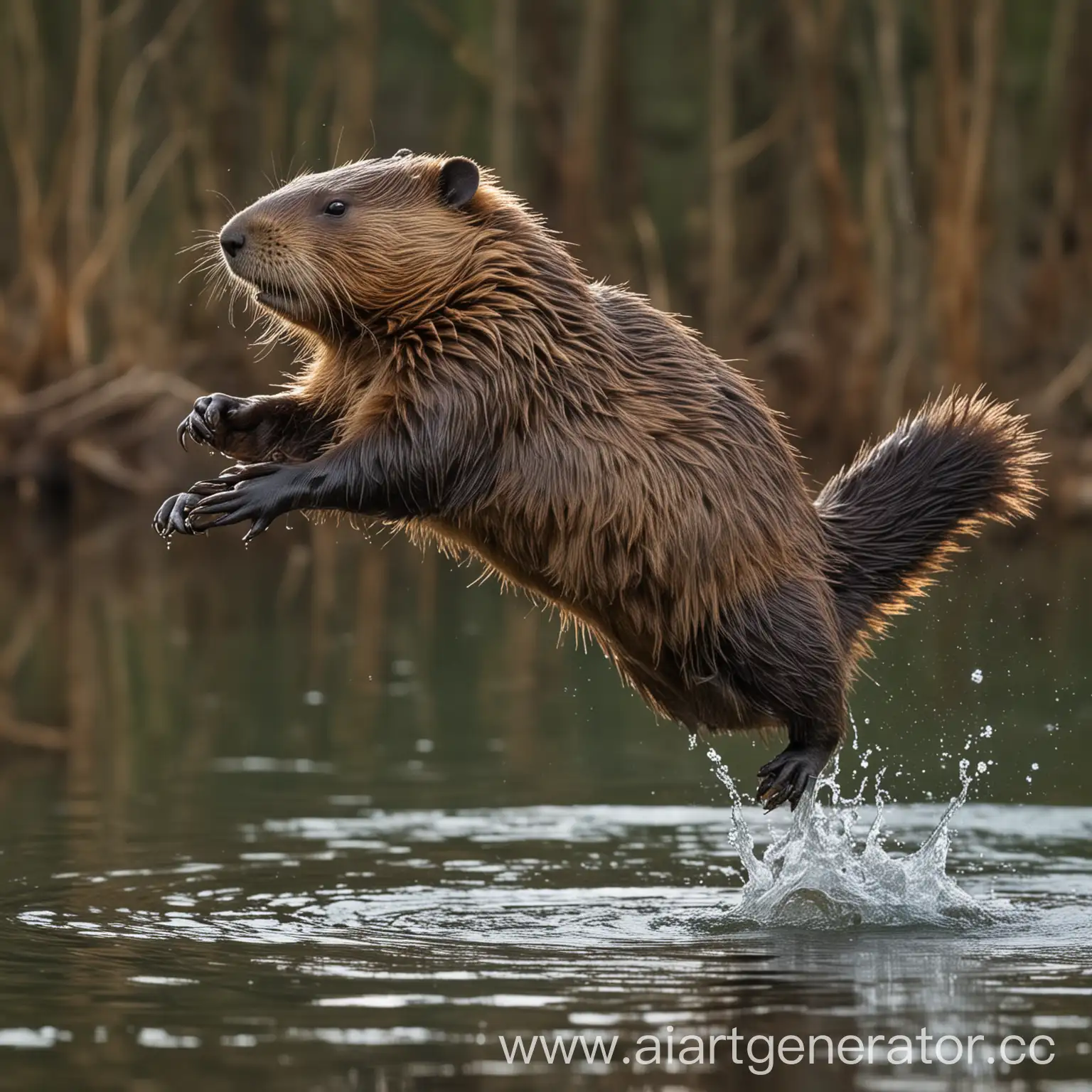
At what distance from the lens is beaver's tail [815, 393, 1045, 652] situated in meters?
6.53

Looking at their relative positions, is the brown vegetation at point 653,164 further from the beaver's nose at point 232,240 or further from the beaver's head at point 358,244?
the beaver's nose at point 232,240

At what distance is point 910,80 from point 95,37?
719 cm

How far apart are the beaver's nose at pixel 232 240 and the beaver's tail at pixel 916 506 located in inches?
73.9

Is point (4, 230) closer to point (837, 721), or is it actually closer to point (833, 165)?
point (833, 165)

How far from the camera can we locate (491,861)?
6812mm

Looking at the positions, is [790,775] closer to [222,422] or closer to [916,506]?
[916,506]

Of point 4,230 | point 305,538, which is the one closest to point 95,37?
point 4,230

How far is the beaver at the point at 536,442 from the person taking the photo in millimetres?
5848

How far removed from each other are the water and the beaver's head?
1.63 meters

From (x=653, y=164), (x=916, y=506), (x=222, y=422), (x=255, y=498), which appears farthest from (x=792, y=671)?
(x=653, y=164)

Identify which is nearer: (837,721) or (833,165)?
(837,721)

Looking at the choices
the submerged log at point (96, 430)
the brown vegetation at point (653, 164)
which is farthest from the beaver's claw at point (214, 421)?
the submerged log at point (96, 430)

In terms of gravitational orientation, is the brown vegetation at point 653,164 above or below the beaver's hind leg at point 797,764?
above

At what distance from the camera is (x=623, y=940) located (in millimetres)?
5605
